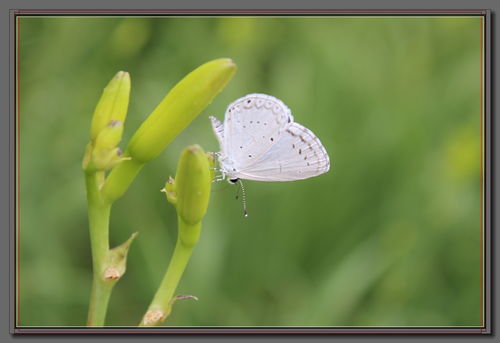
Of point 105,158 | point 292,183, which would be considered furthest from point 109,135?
point 292,183

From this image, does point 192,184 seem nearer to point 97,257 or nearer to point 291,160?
point 97,257

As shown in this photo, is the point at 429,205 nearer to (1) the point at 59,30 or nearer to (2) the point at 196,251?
(2) the point at 196,251

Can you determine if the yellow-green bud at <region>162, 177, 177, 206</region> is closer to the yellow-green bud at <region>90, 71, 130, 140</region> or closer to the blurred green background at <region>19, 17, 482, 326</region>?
the yellow-green bud at <region>90, 71, 130, 140</region>

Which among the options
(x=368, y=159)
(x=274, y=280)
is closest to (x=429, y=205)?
(x=368, y=159)

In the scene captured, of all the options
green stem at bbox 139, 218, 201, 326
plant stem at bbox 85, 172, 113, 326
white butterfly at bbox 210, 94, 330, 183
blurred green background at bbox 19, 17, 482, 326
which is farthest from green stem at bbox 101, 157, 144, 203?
blurred green background at bbox 19, 17, 482, 326

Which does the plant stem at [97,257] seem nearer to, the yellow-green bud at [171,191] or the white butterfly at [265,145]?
the yellow-green bud at [171,191]

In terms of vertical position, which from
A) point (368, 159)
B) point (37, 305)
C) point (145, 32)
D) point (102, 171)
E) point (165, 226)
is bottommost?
point (37, 305)
